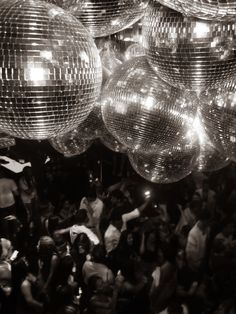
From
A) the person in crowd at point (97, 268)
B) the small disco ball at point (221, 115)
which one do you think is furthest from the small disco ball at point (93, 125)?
the person in crowd at point (97, 268)

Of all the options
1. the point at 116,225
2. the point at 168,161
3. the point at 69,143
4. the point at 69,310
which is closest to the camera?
the point at 168,161

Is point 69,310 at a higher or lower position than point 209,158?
lower

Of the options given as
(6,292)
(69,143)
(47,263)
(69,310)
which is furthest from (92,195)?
(69,143)

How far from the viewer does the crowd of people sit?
3.52 metres

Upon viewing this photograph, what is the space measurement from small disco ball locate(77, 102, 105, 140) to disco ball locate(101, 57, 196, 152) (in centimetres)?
37

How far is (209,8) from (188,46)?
0.13m

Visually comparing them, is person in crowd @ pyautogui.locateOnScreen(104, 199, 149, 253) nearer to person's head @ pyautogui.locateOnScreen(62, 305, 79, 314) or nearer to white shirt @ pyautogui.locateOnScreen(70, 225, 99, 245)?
white shirt @ pyautogui.locateOnScreen(70, 225, 99, 245)

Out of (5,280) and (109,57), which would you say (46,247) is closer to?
(5,280)

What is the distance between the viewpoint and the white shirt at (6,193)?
4.94 meters

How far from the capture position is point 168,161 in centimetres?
182

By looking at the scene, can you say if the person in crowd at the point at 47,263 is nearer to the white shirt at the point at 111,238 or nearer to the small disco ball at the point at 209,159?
the white shirt at the point at 111,238

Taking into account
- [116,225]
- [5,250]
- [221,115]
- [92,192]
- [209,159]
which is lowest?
[92,192]

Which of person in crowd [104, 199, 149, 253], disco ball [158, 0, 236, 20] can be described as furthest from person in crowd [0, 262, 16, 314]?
disco ball [158, 0, 236, 20]

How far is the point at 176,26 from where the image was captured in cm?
92
